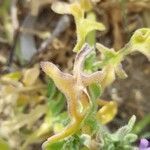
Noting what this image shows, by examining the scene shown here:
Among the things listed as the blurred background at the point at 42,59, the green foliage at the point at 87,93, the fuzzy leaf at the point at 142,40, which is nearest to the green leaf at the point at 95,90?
the green foliage at the point at 87,93

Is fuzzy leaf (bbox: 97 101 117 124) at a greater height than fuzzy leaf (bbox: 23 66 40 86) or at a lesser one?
lesser

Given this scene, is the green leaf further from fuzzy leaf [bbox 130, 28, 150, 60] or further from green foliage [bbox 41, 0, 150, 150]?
fuzzy leaf [bbox 130, 28, 150, 60]

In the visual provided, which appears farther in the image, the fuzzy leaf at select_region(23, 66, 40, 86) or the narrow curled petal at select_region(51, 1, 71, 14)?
the fuzzy leaf at select_region(23, 66, 40, 86)

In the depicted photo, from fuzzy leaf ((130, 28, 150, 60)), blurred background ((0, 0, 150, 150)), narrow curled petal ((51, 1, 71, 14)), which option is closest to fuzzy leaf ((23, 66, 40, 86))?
blurred background ((0, 0, 150, 150))

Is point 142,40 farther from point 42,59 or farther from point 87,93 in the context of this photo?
point 42,59

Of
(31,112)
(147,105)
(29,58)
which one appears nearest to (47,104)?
(31,112)

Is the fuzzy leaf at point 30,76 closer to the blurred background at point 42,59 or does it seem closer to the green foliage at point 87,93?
the blurred background at point 42,59

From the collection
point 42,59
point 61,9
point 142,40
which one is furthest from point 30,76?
point 142,40

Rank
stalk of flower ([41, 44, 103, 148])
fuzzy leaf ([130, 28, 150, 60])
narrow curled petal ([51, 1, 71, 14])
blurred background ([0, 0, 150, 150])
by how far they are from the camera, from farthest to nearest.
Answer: blurred background ([0, 0, 150, 150]) < narrow curled petal ([51, 1, 71, 14]) < fuzzy leaf ([130, 28, 150, 60]) < stalk of flower ([41, 44, 103, 148])

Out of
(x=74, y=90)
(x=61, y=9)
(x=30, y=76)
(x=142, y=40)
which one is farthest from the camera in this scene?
(x=30, y=76)
